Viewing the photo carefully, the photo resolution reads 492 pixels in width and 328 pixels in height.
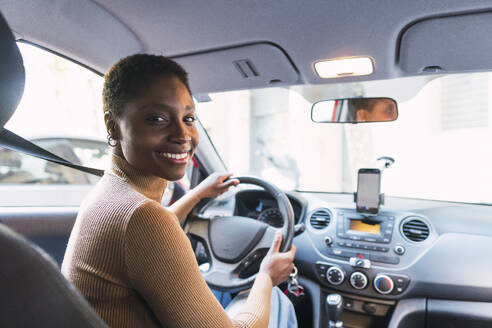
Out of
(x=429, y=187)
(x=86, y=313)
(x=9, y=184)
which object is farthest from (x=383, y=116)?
(x=429, y=187)

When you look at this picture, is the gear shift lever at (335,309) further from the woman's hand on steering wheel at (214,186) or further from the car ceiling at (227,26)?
the car ceiling at (227,26)

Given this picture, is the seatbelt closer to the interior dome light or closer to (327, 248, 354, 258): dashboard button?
the interior dome light

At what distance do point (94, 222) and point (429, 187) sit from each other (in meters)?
7.55

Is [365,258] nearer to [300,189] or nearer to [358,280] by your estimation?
[358,280]

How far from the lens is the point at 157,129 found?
4.37 feet

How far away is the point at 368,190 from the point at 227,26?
1.38 meters

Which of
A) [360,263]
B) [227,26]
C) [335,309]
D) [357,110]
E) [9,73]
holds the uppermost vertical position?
[227,26]

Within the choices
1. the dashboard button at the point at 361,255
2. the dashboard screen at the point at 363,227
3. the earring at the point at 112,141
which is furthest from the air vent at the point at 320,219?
the earring at the point at 112,141

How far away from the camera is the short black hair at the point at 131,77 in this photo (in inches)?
51.9

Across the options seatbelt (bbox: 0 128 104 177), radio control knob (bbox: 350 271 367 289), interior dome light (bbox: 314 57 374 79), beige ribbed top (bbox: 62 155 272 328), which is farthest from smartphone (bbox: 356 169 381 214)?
seatbelt (bbox: 0 128 104 177)

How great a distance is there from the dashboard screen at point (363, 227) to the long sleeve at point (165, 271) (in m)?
1.65

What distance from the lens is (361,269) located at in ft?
8.11

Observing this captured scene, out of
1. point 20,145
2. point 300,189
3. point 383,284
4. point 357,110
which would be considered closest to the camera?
point 20,145

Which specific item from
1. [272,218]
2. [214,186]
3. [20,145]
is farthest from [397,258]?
[20,145]
